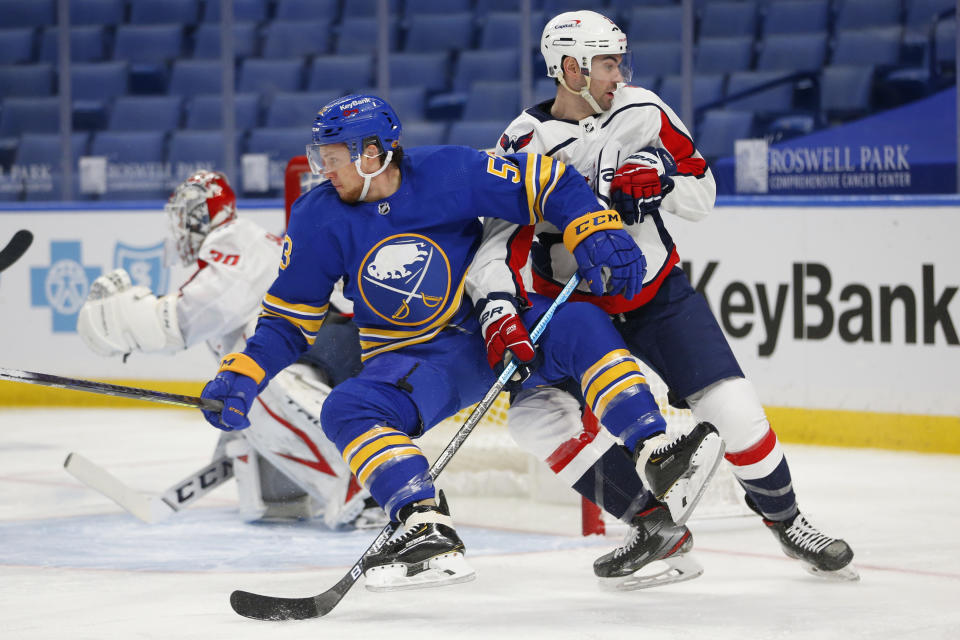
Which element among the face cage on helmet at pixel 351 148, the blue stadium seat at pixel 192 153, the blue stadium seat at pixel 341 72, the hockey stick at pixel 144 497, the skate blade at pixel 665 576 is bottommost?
the hockey stick at pixel 144 497

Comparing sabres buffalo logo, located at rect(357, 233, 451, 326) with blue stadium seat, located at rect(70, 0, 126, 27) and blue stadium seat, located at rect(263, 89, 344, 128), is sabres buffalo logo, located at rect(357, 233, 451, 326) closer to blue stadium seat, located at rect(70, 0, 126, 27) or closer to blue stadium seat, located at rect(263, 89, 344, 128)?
blue stadium seat, located at rect(263, 89, 344, 128)

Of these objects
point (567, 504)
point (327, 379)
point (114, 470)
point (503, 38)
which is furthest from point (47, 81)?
point (567, 504)

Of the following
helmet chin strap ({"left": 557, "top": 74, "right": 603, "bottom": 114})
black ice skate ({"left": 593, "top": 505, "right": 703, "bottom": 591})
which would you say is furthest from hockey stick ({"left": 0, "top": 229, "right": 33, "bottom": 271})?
black ice skate ({"left": 593, "top": 505, "right": 703, "bottom": 591})

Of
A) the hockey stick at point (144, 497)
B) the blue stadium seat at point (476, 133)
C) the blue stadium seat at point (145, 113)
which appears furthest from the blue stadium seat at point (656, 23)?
the hockey stick at point (144, 497)

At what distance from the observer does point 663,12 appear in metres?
5.88

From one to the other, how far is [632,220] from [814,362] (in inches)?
88.7

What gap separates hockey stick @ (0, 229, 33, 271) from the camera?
344 cm

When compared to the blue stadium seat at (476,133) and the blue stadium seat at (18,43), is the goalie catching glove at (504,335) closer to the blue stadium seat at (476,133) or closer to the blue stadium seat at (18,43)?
the blue stadium seat at (476,133)

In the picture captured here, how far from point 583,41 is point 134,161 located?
165 inches

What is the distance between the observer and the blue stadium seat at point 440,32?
21.4 feet

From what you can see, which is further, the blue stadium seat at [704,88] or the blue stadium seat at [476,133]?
the blue stadium seat at [476,133]

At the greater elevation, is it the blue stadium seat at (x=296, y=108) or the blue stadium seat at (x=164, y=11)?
the blue stadium seat at (x=164, y=11)

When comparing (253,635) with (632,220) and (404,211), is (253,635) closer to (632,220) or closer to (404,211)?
(404,211)

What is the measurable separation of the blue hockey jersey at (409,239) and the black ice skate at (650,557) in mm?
548
